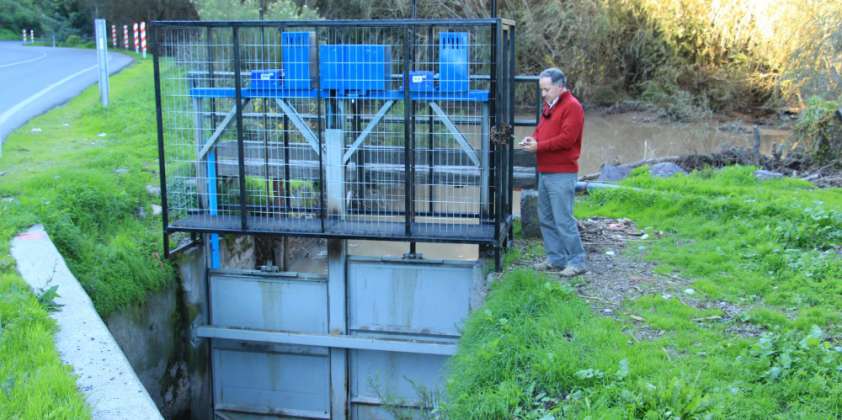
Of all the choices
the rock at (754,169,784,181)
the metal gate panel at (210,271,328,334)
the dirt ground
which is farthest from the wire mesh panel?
the rock at (754,169,784,181)

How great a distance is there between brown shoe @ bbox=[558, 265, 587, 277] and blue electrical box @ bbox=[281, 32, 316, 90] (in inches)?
118

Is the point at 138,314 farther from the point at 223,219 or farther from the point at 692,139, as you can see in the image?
the point at 692,139

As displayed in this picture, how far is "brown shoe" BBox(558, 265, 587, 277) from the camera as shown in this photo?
698 cm

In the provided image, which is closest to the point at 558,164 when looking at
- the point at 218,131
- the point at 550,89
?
the point at 550,89

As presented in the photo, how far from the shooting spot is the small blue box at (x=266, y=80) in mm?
7449

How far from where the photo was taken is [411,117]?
7.05 meters

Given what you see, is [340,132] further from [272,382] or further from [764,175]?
[764,175]

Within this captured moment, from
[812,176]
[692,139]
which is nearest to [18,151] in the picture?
[812,176]

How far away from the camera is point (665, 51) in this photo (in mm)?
25047

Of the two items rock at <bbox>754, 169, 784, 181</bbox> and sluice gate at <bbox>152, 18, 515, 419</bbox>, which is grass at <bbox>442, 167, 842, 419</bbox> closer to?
sluice gate at <bbox>152, 18, 515, 419</bbox>

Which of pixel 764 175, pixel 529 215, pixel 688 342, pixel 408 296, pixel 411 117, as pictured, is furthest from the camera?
pixel 764 175

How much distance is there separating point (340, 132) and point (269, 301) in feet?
7.62

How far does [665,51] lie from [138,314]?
21504 mm

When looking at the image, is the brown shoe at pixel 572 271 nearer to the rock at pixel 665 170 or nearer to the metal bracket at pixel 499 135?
the metal bracket at pixel 499 135
